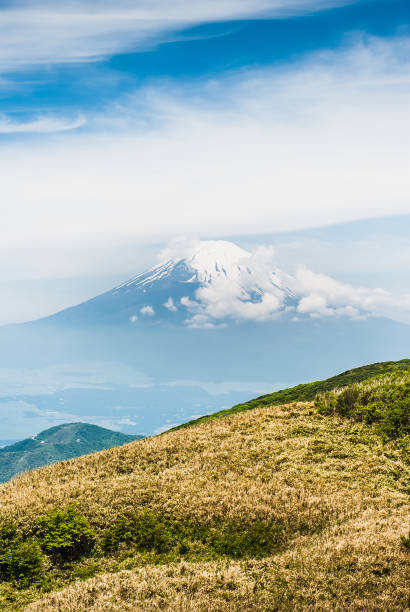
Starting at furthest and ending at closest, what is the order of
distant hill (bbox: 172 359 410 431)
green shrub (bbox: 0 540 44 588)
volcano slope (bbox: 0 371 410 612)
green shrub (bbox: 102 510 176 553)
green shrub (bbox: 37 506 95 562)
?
distant hill (bbox: 172 359 410 431) → green shrub (bbox: 102 510 176 553) → green shrub (bbox: 37 506 95 562) → green shrub (bbox: 0 540 44 588) → volcano slope (bbox: 0 371 410 612)

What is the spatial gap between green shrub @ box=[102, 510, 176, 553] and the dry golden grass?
0.49 meters

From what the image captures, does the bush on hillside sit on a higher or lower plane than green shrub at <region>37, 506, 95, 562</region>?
higher

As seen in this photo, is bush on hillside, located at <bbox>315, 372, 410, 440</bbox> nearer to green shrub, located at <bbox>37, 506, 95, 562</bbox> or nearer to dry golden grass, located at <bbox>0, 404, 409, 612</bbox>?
dry golden grass, located at <bbox>0, 404, 409, 612</bbox>

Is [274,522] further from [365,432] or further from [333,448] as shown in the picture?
[365,432]

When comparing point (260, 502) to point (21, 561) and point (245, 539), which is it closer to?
point (245, 539)

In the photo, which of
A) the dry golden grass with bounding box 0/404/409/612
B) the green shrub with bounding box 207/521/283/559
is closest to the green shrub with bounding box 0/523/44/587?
the dry golden grass with bounding box 0/404/409/612

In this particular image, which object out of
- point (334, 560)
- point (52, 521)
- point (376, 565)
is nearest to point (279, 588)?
point (334, 560)

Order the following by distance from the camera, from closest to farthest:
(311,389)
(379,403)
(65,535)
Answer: (65,535) < (379,403) < (311,389)

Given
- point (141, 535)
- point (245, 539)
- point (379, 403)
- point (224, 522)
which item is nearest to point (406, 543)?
point (245, 539)

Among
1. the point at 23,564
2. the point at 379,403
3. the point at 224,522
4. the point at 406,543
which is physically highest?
the point at 379,403

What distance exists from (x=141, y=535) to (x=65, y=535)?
201 centimetres

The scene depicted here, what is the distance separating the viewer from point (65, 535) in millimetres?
12070

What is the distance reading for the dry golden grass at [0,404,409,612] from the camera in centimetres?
905

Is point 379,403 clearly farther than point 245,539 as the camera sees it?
Yes
